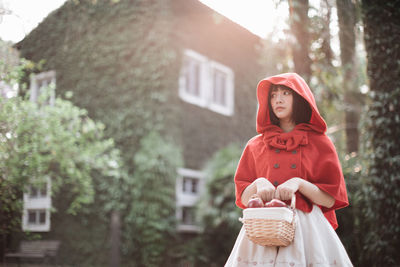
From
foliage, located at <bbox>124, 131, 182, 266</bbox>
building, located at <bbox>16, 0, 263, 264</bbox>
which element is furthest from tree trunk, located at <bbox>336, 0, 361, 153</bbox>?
foliage, located at <bbox>124, 131, 182, 266</bbox>

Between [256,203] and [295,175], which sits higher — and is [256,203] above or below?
below

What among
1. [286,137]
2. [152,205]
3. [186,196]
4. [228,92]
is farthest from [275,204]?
[228,92]

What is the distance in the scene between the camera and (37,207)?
5.20 m

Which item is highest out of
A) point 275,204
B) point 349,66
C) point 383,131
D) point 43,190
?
point 349,66

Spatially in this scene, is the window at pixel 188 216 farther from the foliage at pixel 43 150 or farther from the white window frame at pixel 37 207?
the white window frame at pixel 37 207

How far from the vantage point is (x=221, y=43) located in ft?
35.0

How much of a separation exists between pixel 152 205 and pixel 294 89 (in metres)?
5.93

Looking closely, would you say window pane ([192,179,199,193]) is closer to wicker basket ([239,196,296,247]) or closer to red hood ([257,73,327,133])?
red hood ([257,73,327,133])

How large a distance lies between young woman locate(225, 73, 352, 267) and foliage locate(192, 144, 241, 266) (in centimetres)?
509

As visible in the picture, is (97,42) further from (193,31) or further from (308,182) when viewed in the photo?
(308,182)

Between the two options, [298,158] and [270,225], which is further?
[298,158]

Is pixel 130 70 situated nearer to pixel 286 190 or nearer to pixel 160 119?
pixel 160 119

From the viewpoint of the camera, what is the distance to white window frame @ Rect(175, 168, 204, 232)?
352 inches

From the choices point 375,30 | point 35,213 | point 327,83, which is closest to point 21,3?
point 35,213
